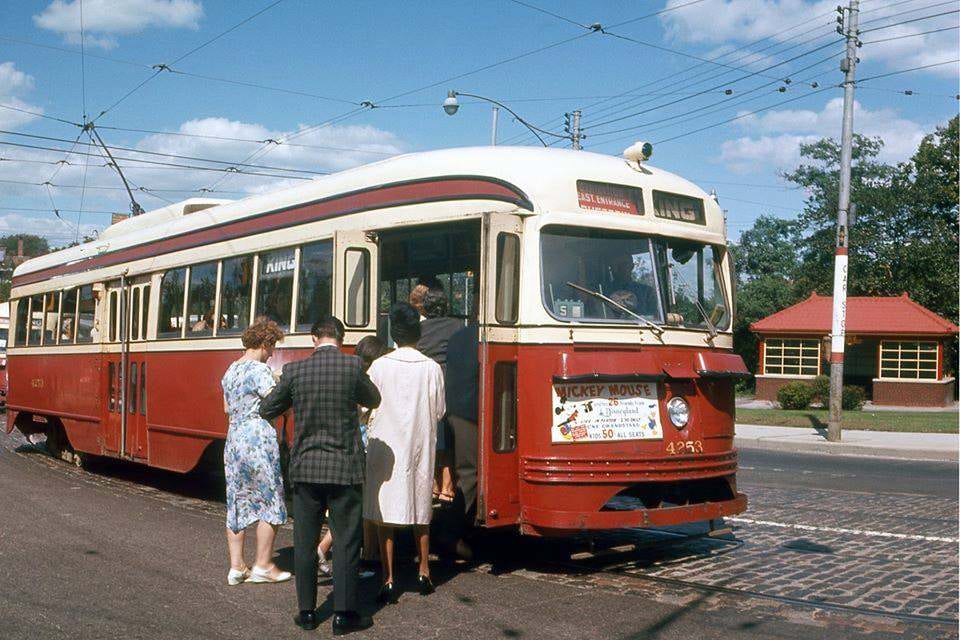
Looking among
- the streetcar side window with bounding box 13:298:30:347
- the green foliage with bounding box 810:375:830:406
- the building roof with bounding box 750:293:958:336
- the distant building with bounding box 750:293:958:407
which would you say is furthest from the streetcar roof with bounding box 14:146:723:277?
the building roof with bounding box 750:293:958:336

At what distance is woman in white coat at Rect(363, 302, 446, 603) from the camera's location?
6.79 metres

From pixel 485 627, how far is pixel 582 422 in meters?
1.74

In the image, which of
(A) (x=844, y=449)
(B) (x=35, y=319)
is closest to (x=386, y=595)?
(B) (x=35, y=319)

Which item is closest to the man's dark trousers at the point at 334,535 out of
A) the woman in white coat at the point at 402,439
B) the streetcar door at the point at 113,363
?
the woman in white coat at the point at 402,439

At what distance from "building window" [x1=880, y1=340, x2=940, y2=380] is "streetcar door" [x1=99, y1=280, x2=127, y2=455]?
33810 millimetres

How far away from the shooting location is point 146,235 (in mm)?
13031

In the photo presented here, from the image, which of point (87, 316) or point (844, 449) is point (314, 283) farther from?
point (844, 449)

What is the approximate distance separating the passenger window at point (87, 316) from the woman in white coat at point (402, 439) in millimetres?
8207

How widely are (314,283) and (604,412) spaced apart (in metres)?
3.16

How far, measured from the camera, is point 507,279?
24.1 ft

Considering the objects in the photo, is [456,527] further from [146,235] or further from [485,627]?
[146,235]

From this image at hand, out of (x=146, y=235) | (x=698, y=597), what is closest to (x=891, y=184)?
(x=146, y=235)

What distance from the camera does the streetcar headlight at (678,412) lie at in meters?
7.53

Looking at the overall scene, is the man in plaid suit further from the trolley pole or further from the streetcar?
the trolley pole
